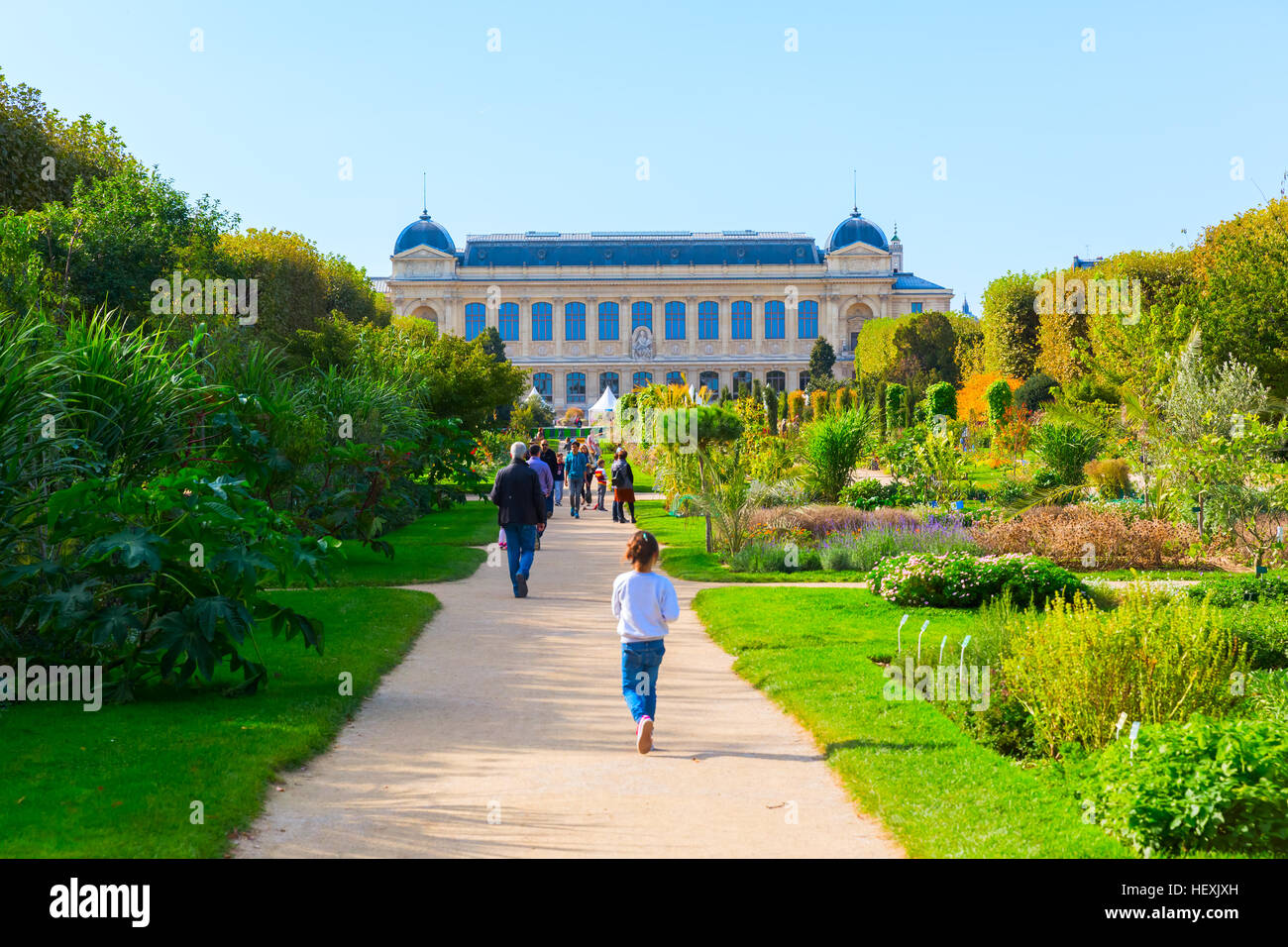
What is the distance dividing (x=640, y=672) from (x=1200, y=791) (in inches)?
120

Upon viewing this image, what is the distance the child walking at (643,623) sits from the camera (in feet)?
23.0

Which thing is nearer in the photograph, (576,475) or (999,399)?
(576,475)

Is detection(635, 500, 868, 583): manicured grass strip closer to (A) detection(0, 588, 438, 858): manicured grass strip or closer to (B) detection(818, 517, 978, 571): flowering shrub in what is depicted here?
(B) detection(818, 517, 978, 571): flowering shrub

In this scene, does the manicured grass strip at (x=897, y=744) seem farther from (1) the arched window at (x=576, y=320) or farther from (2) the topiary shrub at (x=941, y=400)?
(1) the arched window at (x=576, y=320)

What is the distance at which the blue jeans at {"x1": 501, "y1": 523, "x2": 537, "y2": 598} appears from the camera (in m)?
13.0

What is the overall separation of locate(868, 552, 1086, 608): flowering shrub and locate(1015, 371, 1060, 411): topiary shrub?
29192 millimetres

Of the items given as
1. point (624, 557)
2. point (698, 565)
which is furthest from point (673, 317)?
point (624, 557)

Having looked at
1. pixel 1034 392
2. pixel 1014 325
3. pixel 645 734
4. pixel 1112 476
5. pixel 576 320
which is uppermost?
pixel 576 320

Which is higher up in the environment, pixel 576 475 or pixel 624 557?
pixel 576 475

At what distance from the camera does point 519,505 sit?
12.8 metres

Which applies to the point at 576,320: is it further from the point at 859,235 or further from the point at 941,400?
the point at 941,400

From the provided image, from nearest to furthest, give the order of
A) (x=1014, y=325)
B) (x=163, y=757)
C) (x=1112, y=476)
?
(x=163, y=757) → (x=1112, y=476) → (x=1014, y=325)

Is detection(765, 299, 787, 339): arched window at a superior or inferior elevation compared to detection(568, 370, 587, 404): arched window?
superior

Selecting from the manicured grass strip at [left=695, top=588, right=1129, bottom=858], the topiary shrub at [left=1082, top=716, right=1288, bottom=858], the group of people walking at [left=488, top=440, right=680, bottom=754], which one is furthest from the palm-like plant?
the topiary shrub at [left=1082, top=716, right=1288, bottom=858]
